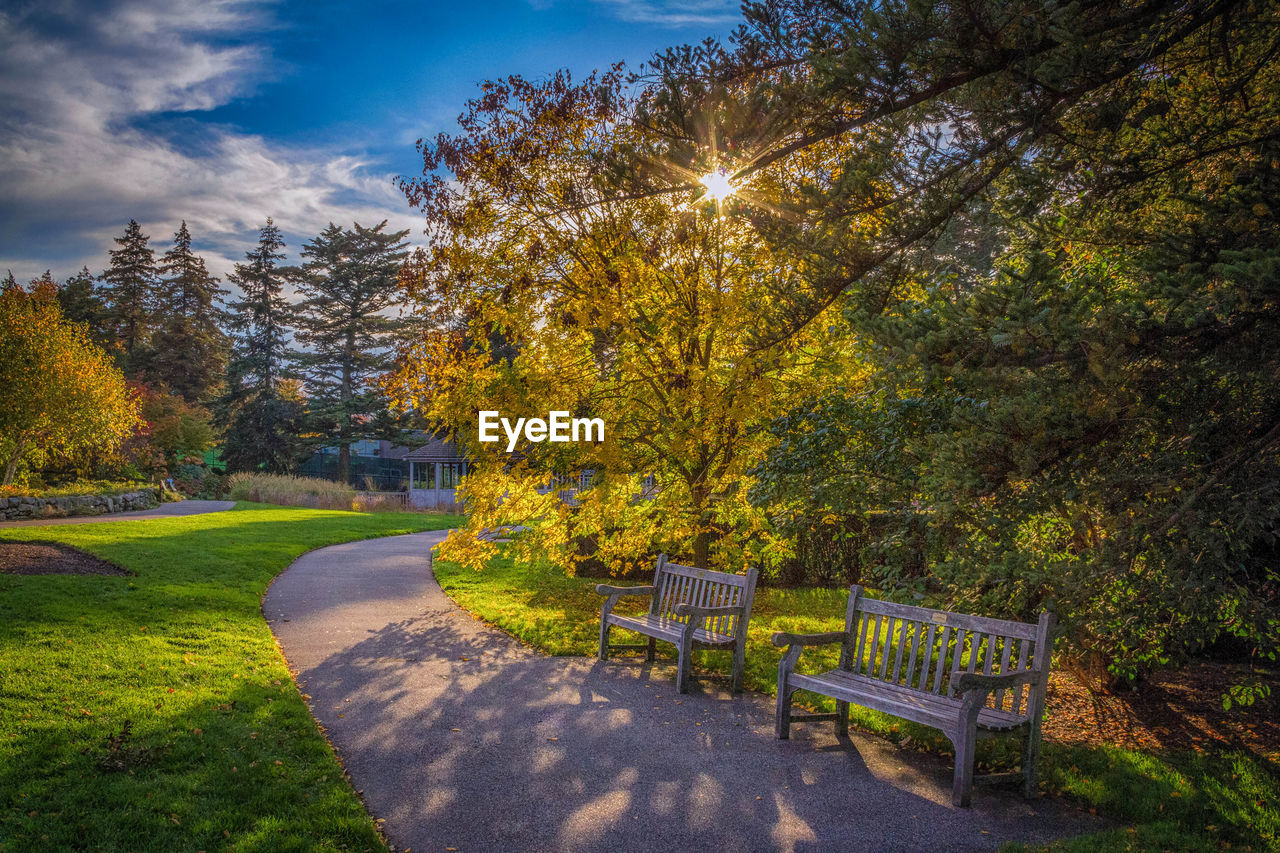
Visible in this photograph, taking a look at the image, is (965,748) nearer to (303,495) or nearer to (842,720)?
(842,720)

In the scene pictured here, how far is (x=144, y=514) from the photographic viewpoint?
19500mm

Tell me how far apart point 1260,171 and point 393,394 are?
7545 millimetres

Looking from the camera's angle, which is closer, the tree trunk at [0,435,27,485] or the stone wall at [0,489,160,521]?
the stone wall at [0,489,160,521]

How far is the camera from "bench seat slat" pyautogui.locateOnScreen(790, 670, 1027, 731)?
412 centimetres

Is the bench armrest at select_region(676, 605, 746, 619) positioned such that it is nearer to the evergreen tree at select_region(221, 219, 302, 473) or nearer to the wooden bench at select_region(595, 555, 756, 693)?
the wooden bench at select_region(595, 555, 756, 693)

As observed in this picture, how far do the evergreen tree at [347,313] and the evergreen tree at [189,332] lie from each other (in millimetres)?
9345

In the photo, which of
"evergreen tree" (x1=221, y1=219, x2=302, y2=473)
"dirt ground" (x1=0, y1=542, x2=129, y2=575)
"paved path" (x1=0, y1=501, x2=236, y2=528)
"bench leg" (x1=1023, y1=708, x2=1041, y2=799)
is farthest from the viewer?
"evergreen tree" (x1=221, y1=219, x2=302, y2=473)

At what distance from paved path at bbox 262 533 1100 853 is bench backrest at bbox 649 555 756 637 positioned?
0.59 m

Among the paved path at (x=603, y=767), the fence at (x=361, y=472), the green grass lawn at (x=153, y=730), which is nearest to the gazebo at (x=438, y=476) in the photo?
the fence at (x=361, y=472)

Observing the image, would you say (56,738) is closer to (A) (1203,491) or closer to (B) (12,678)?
(B) (12,678)

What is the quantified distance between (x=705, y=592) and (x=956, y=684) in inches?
118

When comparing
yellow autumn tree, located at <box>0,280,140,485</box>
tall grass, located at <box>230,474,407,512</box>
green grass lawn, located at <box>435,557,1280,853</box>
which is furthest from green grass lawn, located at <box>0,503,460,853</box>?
tall grass, located at <box>230,474,407,512</box>

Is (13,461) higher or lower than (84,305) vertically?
lower

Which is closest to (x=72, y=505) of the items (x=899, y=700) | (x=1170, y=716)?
(x=899, y=700)
